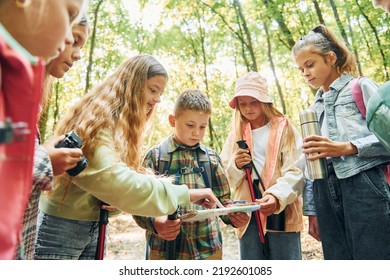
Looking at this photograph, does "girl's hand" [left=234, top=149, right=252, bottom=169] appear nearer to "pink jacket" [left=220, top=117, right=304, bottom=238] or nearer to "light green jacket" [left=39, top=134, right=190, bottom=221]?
"pink jacket" [left=220, top=117, right=304, bottom=238]

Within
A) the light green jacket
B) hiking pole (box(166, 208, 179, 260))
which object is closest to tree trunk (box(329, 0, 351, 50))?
hiking pole (box(166, 208, 179, 260))

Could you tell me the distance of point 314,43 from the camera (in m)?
1.25

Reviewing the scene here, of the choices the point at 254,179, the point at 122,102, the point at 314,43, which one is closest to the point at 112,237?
the point at 254,179

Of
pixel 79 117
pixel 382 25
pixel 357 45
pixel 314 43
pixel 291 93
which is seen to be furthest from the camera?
pixel 291 93

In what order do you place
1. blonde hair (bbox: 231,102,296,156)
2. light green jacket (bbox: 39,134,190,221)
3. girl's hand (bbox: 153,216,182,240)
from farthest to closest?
blonde hair (bbox: 231,102,296,156) < girl's hand (bbox: 153,216,182,240) < light green jacket (bbox: 39,134,190,221)

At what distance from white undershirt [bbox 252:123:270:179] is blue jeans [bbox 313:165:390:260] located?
286mm

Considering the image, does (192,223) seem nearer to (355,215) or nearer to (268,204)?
(268,204)

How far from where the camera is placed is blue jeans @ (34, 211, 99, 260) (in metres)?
0.95

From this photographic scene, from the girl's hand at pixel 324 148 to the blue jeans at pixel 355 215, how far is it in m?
0.07

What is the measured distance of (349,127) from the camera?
1097 mm

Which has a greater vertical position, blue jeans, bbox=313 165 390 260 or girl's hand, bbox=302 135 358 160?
girl's hand, bbox=302 135 358 160

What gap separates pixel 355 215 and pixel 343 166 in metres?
0.14

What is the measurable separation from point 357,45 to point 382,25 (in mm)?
378
